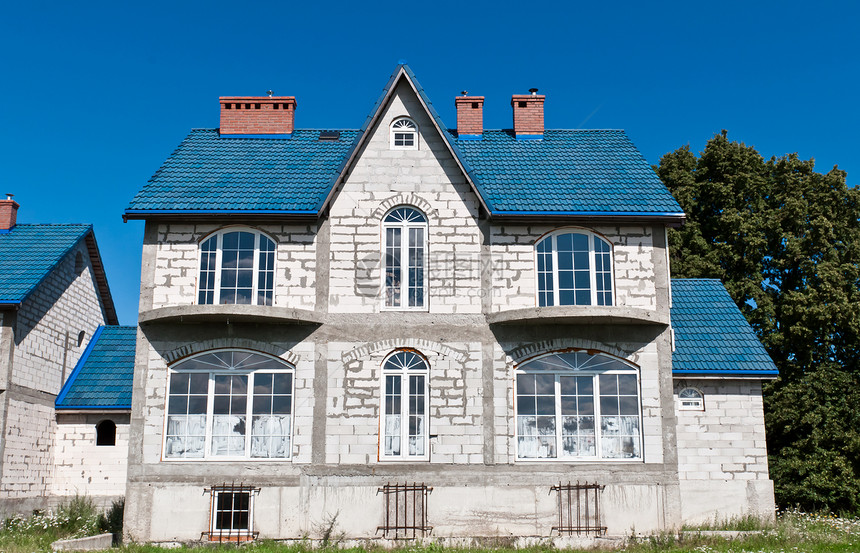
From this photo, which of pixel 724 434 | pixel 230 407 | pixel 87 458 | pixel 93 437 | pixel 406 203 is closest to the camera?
pixel 230 407

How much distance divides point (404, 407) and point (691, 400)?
297 inches

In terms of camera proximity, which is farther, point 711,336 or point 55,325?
point 55,325

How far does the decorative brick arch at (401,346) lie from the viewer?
1741 cm

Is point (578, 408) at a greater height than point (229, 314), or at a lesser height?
lesser

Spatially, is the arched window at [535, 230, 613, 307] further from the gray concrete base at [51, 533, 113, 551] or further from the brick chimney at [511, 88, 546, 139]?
the gray concrete base at [51, 533, 113, 551]

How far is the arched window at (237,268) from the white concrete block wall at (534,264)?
491 cm

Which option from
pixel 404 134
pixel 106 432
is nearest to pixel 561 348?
pixel 404 134

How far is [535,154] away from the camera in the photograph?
68.2 feet

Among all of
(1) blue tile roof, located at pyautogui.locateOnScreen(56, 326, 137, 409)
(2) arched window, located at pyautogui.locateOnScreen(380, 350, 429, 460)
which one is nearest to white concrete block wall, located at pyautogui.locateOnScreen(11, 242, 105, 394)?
(1) blue tile roof, located at pyautogui.locateOnScreen(56, 326, 137, 409)

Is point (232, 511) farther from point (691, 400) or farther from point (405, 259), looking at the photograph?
point (691, 400)

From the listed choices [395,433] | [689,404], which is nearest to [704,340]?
[689,404]

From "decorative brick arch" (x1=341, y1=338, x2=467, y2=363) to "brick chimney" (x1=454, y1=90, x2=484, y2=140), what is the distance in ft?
23.6

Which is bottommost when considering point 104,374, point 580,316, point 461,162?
point 104,374

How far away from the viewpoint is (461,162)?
59.7 feet
